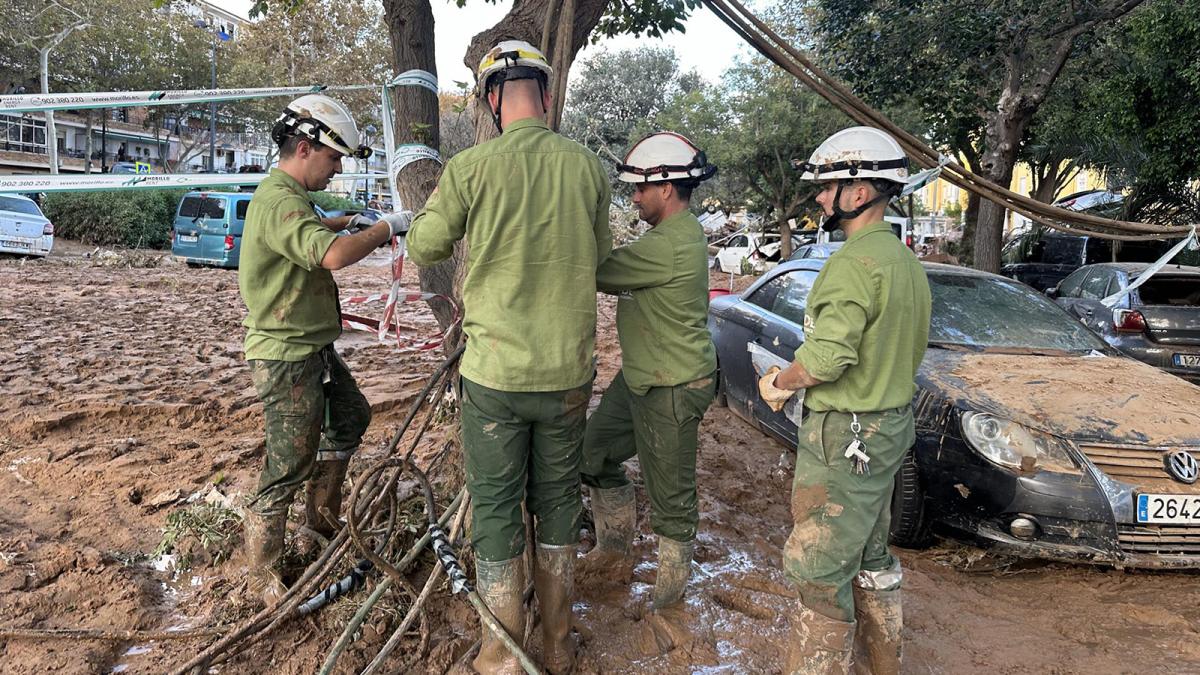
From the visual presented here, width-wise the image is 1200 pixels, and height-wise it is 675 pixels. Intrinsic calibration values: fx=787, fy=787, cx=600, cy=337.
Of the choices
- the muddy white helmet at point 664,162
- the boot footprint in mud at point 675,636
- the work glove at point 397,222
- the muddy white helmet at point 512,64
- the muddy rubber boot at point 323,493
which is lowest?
the boot footprint in mud at point 675,636

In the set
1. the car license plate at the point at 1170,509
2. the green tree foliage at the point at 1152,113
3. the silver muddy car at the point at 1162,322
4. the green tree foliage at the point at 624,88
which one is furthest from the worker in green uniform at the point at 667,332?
the green tree foliage at the point at 624,88

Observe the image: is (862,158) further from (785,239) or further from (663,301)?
(785,239)

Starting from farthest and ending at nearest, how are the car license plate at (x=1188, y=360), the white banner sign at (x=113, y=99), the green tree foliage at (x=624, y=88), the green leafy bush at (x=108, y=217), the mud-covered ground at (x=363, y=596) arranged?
1. the green tree foliage at (x=624, y=88)
2. the green leafy bush at (x=108, y=217)
3. the car license plate at (x=1188, y=360)
4. the white banner sign at (x=113, y=99)
5. the mud-covered ground at (x=363, y=596)

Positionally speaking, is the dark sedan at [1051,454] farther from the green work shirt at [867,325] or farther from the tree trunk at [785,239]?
the tree trunk at [785,239]

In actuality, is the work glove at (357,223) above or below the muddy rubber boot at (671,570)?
above

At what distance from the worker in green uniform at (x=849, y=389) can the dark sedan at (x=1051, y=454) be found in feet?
3.87

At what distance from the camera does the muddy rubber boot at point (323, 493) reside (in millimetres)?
3426

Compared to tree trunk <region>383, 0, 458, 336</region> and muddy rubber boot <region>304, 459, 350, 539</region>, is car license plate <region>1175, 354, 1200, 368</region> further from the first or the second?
muddy rubber boot <region>304, 459, 350, 539</region>

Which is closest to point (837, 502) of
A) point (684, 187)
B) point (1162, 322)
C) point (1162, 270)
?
point (684, 187)

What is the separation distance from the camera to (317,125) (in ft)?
9.96

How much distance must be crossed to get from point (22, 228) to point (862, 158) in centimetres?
1739

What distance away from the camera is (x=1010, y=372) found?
13.2 ft

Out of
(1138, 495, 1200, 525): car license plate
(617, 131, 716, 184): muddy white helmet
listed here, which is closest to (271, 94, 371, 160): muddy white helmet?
(617, 131, 716, 184): muddy white helmet

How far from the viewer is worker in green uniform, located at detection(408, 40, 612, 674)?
8.23 ft
